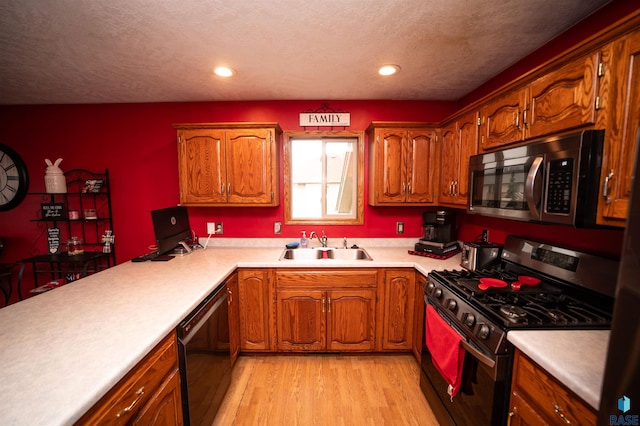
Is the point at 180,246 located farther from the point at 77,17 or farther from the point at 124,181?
the point at 77,17

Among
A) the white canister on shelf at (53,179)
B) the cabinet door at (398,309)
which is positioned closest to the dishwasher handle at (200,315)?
the cabinet door at (398,309)

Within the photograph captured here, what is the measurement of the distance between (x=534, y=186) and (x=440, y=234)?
4.01 feet

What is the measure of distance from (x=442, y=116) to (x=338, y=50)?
1564 mm

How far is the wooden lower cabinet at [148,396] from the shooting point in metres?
0.82

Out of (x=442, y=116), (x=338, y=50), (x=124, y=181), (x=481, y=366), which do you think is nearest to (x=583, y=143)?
(x=481, y=366)

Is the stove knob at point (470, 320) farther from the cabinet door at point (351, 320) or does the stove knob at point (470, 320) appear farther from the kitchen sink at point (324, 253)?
the kitchen sink at point (324, 253)

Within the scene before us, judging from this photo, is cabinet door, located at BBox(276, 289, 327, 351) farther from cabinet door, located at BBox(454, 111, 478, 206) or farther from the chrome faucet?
cabinet door, located at BBox(454, 111, 478, 206)

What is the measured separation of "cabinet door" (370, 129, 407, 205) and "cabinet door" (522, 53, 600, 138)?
108cm

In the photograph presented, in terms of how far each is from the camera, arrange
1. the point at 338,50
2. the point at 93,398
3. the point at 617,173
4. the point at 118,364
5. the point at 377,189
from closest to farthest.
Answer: the point at 93,398, the point at 118,364, the point at 617,173, the point at 338,50, the point at 377,189

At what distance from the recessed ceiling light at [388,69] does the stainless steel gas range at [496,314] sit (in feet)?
5.20

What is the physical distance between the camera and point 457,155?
2160mm

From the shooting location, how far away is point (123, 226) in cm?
280

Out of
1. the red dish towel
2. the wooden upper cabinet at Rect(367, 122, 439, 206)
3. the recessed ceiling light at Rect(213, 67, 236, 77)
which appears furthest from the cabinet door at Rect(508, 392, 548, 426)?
the recessed ceiling light at Rect(213, 67, 236, 77)

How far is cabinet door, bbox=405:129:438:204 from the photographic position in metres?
2.41
